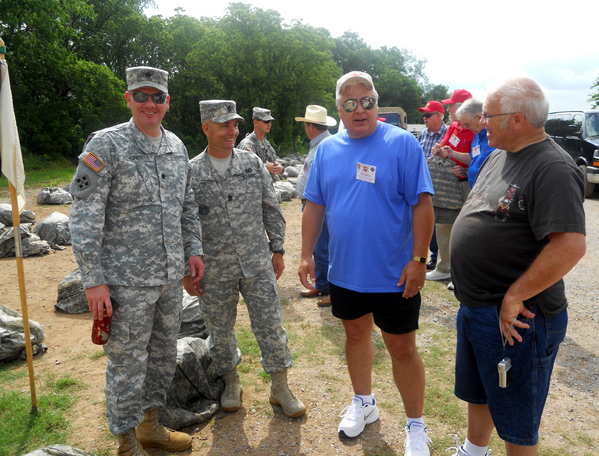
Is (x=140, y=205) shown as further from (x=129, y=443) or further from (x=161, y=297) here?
(x=129, y=443)

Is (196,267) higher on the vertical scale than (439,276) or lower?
higher

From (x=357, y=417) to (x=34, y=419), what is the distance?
2.22 meters

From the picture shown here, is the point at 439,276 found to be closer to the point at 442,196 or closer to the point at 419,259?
the point at 442,196

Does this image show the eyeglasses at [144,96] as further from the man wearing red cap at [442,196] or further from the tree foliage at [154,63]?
the tree foliage at [154,63]

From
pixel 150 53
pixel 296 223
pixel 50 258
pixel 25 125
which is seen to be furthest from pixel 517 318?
pixel 150 53

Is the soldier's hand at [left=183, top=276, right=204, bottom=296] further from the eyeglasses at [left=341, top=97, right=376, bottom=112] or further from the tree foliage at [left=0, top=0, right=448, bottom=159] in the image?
the tree foliage at [left=0, top=0, right=448, bottom=159]

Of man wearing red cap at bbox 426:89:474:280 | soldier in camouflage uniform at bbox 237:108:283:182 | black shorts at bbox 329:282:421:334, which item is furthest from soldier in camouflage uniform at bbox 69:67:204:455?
man wearing red cap at bbox 426:89:474:280

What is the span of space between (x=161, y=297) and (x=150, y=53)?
33088 mm

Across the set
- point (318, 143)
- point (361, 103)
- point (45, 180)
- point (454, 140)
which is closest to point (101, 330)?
point (361, 103)

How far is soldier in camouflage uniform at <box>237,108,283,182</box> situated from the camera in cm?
570

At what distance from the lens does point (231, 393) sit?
319 cm

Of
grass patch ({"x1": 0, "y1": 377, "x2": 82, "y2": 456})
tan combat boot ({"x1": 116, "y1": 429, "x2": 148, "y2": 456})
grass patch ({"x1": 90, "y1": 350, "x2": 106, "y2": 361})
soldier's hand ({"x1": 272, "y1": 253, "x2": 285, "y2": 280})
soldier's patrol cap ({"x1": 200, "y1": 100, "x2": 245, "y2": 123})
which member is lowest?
grass patch ({"x1": 90, "y1": 350, "x2": 106, "y2": 361})

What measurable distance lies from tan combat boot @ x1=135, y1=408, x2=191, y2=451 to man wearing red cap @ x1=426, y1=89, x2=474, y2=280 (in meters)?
3.84

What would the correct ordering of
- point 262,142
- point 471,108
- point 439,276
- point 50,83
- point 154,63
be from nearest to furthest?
point 471,108
point 439,276
point 262,142
point 50,83
point 154,63
